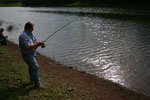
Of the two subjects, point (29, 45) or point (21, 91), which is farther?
point (21, 91)

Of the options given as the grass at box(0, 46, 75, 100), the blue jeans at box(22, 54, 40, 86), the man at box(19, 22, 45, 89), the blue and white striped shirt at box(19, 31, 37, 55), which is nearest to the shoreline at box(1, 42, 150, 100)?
the grass at box(0, 46, 75, 100)

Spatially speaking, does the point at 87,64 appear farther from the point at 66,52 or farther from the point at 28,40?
the point at 28,40

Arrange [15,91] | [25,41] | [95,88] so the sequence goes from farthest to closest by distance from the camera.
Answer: [95,88] < [15,91] < [25,41]

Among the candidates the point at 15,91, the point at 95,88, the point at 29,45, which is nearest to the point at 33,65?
the point at 29,45

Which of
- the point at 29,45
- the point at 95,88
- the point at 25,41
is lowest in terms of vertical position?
the point at 95,88

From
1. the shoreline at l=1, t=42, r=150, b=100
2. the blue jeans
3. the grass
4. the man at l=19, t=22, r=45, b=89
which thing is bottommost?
the shoreline at l=1, t=42, r=150, b=100

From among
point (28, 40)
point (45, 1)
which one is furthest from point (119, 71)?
point (45, 1)

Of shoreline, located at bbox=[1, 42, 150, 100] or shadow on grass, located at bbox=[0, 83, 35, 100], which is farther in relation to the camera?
shoreline, located at bbox=[1, 42, 150, 100]

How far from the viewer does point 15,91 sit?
7188 mm

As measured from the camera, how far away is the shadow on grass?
21.7 ft

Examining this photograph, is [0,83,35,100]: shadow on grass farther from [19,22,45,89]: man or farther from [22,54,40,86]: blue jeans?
[19,22,45,89]: man

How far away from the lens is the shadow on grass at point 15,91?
662 centimetres

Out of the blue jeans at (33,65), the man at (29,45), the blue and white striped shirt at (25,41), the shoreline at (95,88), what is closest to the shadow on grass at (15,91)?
the blue jeans at (33,65)

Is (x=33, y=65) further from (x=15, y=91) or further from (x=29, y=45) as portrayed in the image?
(x=15, y=91)
